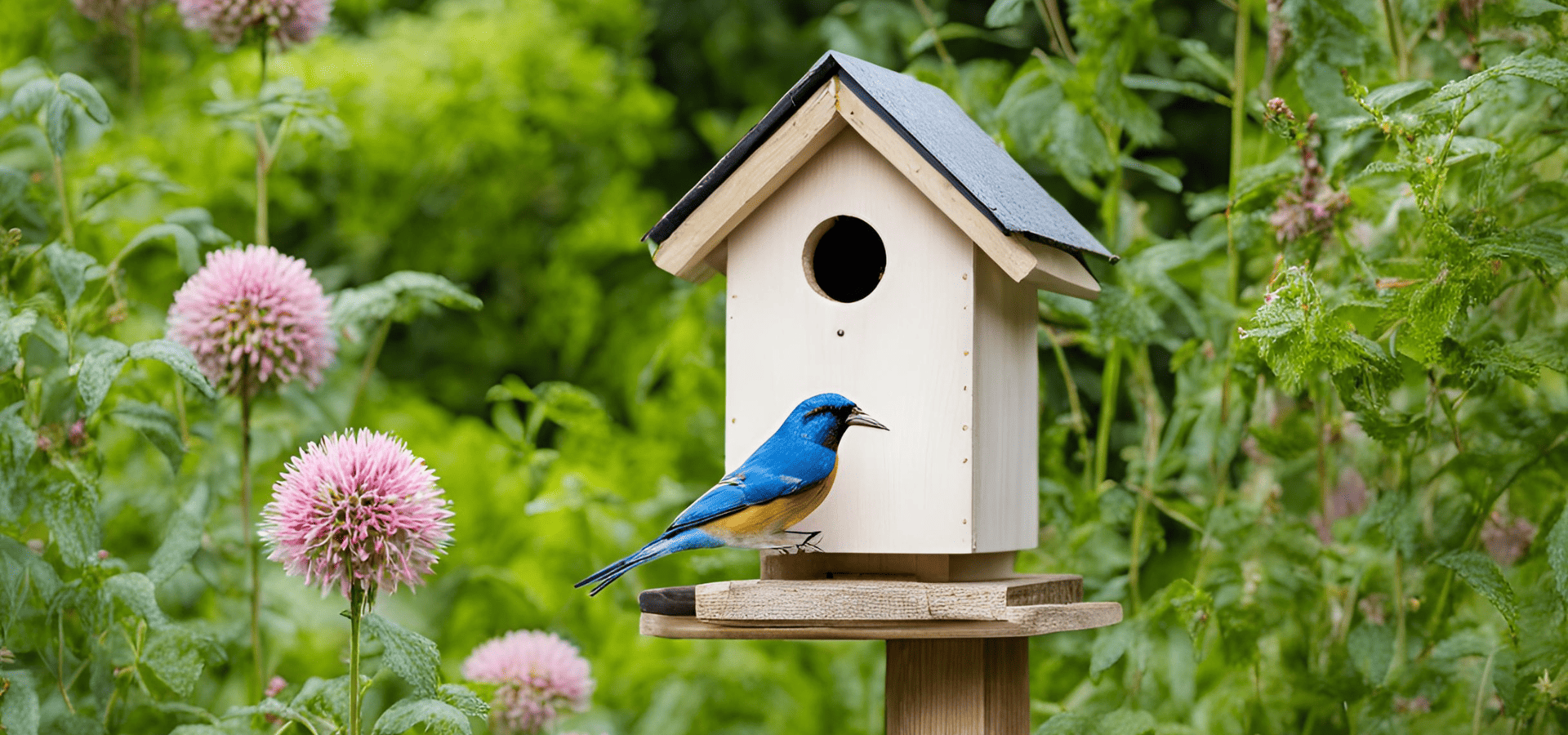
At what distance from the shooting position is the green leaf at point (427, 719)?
211 centimetres

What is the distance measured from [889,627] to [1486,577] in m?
1.11

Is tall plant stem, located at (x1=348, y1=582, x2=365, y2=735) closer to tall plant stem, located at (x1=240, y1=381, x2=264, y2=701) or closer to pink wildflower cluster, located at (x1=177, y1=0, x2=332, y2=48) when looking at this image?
tall plant stem, located at (x1=240, y1=381, x2=264, y2=701)

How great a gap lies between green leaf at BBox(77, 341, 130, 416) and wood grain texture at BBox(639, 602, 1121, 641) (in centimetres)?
98

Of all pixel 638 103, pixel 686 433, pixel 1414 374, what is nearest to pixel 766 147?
pixel 1414 374

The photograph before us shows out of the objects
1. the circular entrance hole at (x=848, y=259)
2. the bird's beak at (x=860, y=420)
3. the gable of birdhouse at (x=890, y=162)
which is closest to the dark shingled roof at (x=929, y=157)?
the gable of birdhouse at (x=890, y=162)

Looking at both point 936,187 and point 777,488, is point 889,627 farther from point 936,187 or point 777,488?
point 936,187

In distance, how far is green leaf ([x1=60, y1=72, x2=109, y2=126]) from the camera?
2.52 m

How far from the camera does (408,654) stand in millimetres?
2240

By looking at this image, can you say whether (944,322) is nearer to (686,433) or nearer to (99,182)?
(99,182)

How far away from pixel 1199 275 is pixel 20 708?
9.20 ft

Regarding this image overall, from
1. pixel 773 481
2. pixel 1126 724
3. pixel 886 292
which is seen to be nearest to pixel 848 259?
pixel 886 292

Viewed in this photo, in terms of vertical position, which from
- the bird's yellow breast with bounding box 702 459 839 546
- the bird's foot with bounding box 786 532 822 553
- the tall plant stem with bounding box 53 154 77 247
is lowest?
the bird's foot with bounding box 786 532 822 553

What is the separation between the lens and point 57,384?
2715mm

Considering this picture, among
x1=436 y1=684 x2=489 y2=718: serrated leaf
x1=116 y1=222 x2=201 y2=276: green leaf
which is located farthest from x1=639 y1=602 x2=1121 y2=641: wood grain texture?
x1=116 y1=222 x2=201 y2=276: green leaf
